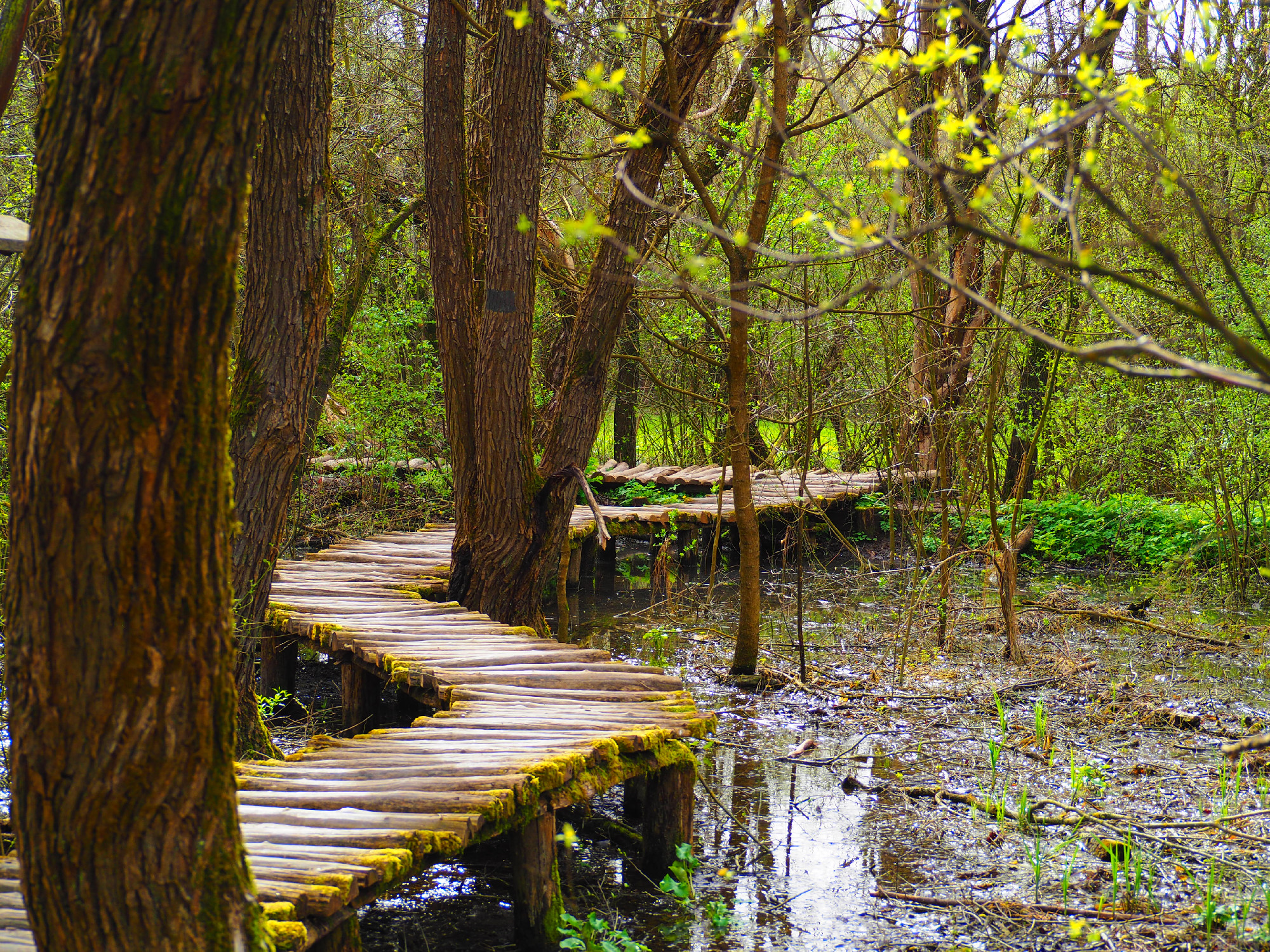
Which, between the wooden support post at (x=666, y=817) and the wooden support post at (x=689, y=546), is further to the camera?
the wooden support post at (x=689, y=546)

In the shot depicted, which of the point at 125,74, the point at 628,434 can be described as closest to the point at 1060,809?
the point at 125,74

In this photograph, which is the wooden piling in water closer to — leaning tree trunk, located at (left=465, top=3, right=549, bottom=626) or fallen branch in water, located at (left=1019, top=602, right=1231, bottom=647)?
leaning tree trunk, located at (left=465, top=3, right=549, bottom=626)

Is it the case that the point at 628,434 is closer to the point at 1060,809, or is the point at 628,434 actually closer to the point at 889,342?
the point at 889,342

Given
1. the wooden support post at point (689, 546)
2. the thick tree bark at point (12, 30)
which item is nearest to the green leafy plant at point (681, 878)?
the thick tree bark at point (12, 30)

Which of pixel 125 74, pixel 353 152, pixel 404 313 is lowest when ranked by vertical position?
pixel 125 74

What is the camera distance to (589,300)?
6.99 m

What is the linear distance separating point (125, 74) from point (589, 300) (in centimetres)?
521

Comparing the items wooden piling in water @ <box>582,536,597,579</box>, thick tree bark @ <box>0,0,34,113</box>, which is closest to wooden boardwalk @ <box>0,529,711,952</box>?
thick tree bark @ <box>0,0,34,113</box>

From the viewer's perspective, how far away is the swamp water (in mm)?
4102

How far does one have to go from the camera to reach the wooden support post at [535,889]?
4.00m

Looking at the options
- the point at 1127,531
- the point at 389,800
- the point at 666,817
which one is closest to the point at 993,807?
the point at 666,817

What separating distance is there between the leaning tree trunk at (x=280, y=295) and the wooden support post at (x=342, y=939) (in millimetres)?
1694

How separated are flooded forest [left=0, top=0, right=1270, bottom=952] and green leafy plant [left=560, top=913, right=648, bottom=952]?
0.03 metres

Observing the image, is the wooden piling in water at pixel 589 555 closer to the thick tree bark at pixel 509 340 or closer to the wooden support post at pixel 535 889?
the thick tree bark at pixel 509 340
